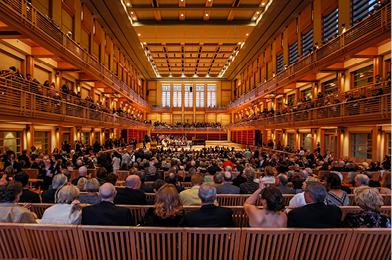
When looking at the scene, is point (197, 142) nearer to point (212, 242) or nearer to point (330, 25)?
point (330, 25)

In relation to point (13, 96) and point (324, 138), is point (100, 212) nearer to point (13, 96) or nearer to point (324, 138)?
point (13, 96)

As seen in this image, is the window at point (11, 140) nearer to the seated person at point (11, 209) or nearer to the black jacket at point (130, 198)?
the black jacket at point (130, 198)

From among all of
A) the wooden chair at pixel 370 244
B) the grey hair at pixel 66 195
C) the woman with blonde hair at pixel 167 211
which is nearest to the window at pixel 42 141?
the grey hair at pixel 66 195

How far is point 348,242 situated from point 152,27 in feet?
96.2

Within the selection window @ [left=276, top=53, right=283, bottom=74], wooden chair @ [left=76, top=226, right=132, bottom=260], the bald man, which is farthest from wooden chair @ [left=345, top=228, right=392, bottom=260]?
window @ [left=276, top=53, right=283, bottom=74]

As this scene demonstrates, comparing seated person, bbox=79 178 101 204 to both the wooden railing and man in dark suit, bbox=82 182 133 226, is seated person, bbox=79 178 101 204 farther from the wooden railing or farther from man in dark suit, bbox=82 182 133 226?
the wooden railing

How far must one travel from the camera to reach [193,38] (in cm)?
A: 3359

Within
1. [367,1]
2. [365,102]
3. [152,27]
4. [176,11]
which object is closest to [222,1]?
[176,11]

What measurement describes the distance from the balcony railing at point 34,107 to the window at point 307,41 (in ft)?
56.7

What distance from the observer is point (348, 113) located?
591 inches

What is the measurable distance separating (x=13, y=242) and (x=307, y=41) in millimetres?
25107

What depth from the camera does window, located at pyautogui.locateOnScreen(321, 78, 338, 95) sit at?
21.1 meters

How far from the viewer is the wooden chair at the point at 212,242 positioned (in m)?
3.45

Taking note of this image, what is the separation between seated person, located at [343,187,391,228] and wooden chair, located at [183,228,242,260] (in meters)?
1.54
